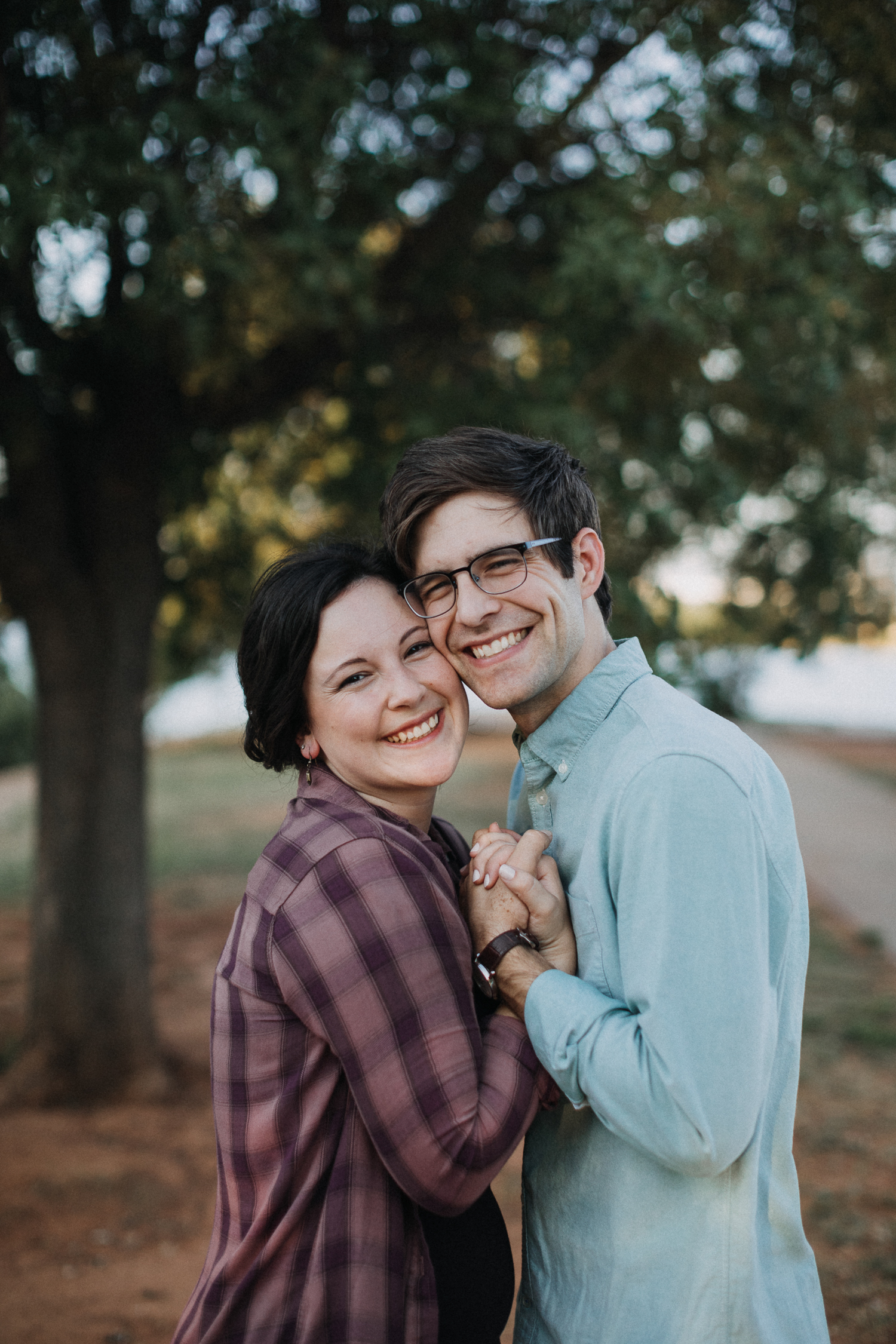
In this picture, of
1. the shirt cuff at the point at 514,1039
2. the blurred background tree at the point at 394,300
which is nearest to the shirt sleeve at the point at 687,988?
the shirt cuff at the point at 514,1039

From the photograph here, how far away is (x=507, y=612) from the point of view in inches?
74.3

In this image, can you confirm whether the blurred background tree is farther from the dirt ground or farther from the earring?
the earring

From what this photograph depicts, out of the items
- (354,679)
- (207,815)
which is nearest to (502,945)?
(354,679)

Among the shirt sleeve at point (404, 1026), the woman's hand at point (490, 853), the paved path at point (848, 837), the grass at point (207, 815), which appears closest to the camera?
the shirt sleeve at point (404, 1026)

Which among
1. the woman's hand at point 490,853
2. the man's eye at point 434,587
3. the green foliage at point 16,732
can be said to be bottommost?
the green foliage at point 16,732

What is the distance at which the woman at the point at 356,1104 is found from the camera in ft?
5.39

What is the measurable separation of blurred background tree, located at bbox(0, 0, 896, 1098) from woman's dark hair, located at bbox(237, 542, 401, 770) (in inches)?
93.2

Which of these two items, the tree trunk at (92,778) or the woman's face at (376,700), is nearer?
the woman's face at (376,700)

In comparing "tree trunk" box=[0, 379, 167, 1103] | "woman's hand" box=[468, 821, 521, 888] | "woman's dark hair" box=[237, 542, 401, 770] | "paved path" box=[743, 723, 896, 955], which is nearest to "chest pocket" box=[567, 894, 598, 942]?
"woman's hand" box=[468, 821, 521, 888]

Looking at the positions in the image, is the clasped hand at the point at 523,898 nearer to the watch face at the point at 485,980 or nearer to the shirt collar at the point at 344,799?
the watch face at the point at 485,980

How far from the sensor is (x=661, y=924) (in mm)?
1508

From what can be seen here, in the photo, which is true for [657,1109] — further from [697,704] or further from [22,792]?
[22,792]

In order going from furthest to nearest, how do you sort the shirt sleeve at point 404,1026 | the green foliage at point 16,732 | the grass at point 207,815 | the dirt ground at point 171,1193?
the green foliage at point 16,732
the grass at point 207,815
the dirt ground at point 171,1193
the shirt sleeve at point 404,1026

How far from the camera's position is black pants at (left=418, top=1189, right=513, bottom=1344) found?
1.80 meters
